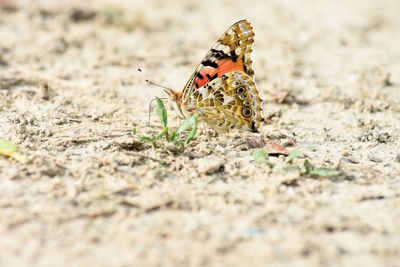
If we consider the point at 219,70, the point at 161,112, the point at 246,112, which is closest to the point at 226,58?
the point at 219,70

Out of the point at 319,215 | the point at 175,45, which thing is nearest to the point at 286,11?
the point at 175,45

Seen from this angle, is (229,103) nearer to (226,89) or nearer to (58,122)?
(226,89)

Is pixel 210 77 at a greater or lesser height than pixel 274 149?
greater

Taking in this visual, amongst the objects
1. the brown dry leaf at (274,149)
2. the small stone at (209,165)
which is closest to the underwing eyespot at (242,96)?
the brown dry leaf at (274,149)

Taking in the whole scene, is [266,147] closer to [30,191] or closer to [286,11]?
[30,191]

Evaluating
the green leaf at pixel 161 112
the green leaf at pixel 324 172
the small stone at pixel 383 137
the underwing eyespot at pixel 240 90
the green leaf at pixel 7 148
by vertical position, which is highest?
the underwing eyespot at pixel 240 90

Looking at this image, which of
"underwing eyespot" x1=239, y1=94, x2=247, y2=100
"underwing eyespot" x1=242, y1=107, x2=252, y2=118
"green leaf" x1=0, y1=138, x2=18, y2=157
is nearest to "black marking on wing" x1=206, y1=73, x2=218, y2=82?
"underwing eyespot" x1=239, y1=94, x2=247, y2=100

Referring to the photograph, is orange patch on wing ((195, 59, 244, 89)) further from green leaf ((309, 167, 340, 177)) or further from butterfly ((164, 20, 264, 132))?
green leaf ((309, 167, 340, 177))

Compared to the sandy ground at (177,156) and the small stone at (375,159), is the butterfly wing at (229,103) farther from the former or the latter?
the small stone at (375,159)
